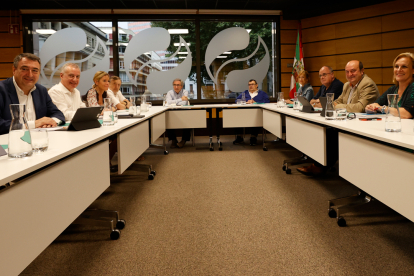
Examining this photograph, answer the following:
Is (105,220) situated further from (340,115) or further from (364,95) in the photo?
(364,95)

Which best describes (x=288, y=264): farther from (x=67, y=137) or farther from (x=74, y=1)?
(x=74, y=1)

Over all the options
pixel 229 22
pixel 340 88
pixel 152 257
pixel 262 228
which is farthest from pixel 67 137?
pixel 229 22

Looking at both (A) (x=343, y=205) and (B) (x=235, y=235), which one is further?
(A) (x=343, y=205)

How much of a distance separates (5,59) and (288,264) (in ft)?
23.7

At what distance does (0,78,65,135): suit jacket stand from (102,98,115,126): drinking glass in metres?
0.57

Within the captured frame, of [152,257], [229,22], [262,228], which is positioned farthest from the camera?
[229,22]

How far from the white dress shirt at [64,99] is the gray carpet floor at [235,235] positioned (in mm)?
909

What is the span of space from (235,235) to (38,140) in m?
1.28

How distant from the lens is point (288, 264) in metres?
1.62

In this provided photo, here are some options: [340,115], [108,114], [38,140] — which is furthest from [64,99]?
[340,115]

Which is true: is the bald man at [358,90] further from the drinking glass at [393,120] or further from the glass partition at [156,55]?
the glass partition at [156,55]

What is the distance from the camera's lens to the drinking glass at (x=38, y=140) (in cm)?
133

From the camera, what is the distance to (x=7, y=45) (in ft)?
21.4

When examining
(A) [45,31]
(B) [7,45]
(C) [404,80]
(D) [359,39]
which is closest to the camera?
(C) [404,80]
